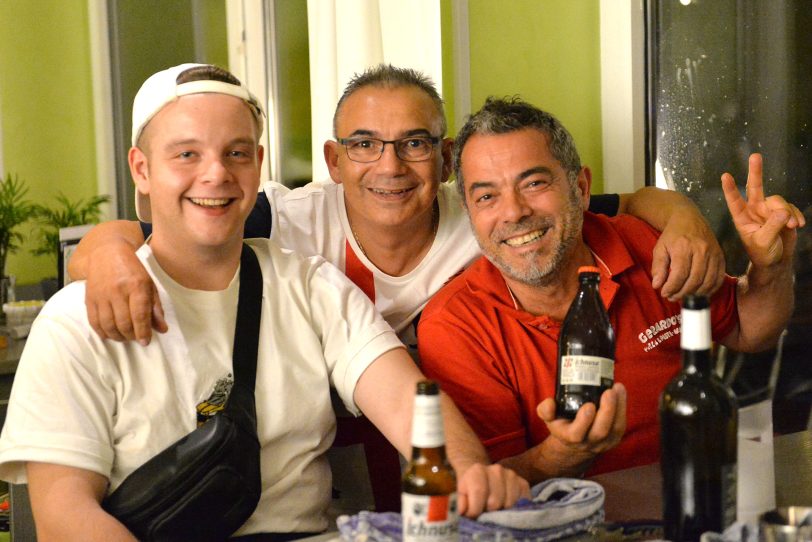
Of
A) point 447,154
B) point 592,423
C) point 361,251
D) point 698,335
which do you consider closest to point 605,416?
point 592,423

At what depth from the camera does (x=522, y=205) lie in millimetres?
2014

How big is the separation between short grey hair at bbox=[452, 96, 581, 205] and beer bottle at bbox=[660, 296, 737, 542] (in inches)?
35.5

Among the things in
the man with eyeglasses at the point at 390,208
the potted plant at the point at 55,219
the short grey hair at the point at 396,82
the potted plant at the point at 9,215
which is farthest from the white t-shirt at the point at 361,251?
the potted plant at the point at 55,219

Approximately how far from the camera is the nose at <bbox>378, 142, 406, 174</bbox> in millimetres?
2199

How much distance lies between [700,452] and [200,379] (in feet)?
2.70

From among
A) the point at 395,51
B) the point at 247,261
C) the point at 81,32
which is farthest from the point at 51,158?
the point at 247,261

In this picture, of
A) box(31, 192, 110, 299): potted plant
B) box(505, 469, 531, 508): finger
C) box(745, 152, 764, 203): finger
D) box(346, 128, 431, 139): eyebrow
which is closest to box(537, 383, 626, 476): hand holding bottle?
box(505, 469, 531, 508): finger

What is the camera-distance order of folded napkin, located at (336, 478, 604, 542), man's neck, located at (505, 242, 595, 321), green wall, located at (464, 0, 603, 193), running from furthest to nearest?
green wall, located at (464, 0, 603, 193), man's neck, located at (505, 242, 595, 321), folded napkin, located at (336, 478, 604, 542)

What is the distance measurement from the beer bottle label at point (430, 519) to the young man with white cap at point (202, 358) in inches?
16.6

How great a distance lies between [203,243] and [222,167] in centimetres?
14

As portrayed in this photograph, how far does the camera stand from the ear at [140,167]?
1.77 m

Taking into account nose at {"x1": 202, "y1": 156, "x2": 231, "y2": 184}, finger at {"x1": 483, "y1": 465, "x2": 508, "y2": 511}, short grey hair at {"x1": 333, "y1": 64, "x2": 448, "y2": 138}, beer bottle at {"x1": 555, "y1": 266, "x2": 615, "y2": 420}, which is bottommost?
finger at {"x1": 483, "y1": 465, "x2": 508, "y2": 511}

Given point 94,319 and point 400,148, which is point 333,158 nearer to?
point 400,148

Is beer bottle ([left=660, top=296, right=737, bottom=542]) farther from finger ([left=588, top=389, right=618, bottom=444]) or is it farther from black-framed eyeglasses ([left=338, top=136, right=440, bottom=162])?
black-framed eyeglasses ([left=338, top=136, right=440, bottom=162])
